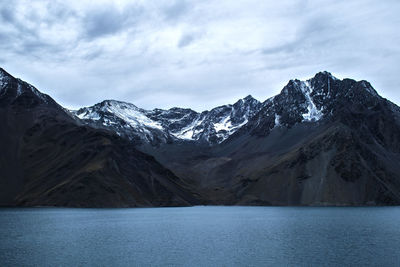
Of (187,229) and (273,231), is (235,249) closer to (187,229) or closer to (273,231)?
(273,231)

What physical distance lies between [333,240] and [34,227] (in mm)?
73053

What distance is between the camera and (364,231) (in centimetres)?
11331

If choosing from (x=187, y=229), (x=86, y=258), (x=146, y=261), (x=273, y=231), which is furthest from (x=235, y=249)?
(x=187, y=229)

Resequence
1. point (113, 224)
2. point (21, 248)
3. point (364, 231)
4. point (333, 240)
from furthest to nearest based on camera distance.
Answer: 1. point (113, 224)
2. point (364, 231)
3. point (333, 240)
4. point (21, 248)

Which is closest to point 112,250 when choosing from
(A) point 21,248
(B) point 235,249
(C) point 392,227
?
(A) point 21,248

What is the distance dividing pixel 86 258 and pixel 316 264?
1344 inches

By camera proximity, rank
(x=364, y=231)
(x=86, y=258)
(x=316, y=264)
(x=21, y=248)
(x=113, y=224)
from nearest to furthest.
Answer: (x=316, y=264)
(x=86, y=258)
(x=21, y=248)
(x=364, y=231)
(x=113, y=224)

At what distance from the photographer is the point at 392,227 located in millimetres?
122250

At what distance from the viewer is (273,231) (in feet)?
379

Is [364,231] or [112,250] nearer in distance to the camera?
[112,250]

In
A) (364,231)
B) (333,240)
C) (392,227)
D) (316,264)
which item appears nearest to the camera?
(316,264)

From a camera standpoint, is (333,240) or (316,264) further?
(333,240)

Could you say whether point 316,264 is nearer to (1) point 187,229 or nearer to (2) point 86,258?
(2) point 86,258

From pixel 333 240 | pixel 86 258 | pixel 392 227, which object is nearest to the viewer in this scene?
pixel 86 258
